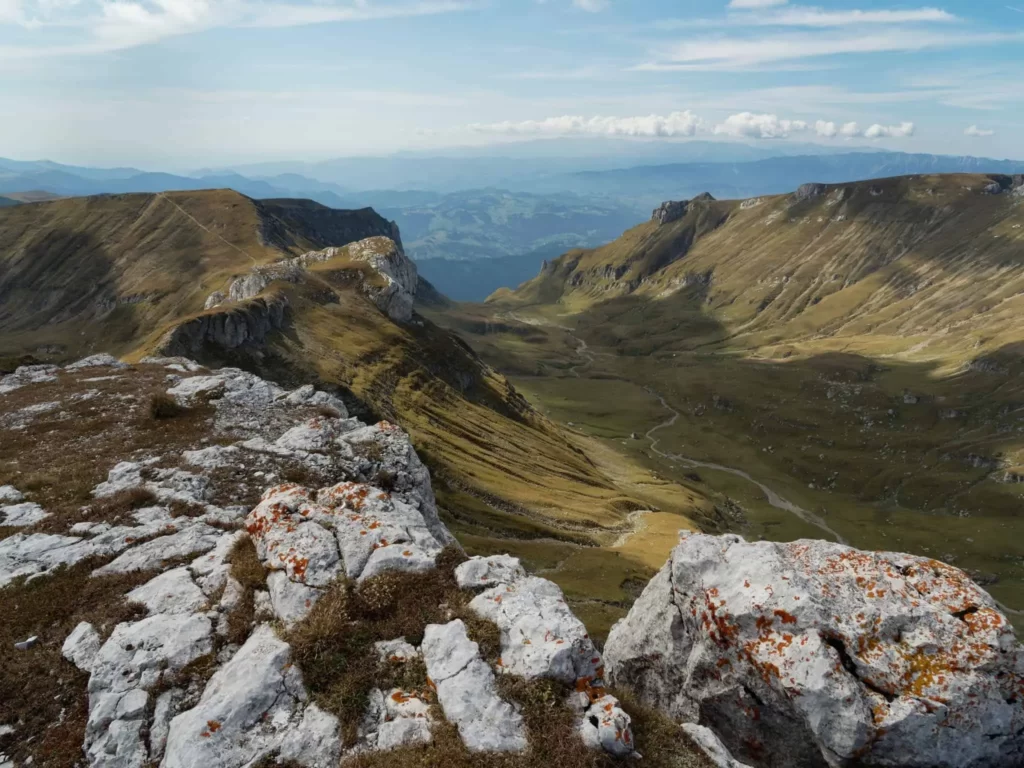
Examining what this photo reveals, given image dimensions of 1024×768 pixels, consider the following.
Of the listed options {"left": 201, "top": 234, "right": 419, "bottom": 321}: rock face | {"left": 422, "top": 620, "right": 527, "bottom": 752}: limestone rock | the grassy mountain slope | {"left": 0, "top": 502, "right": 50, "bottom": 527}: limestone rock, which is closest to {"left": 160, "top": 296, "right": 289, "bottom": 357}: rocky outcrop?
{"left": 201, "top": 234, "right": 419, "bottom": 321}: rock face

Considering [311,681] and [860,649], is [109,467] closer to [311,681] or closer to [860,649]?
[311,681]

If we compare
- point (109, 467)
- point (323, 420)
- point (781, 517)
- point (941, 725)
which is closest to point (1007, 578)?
point (781, 517)

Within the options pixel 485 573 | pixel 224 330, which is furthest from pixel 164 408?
pixel 224 330

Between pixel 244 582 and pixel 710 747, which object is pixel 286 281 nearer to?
pixel 244 582

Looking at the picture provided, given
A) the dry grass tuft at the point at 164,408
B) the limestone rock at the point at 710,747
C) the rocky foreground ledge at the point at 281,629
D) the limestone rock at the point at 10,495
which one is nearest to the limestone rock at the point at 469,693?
the rocky foreground ledge at the point at 281,629

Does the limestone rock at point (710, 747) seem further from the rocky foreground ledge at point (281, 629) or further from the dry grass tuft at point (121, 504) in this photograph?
the dry grass tuft at point (121, 504)

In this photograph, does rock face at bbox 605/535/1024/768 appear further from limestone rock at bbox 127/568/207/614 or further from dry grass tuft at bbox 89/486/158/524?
dry grass tuft at bbox 89/486/158/524
